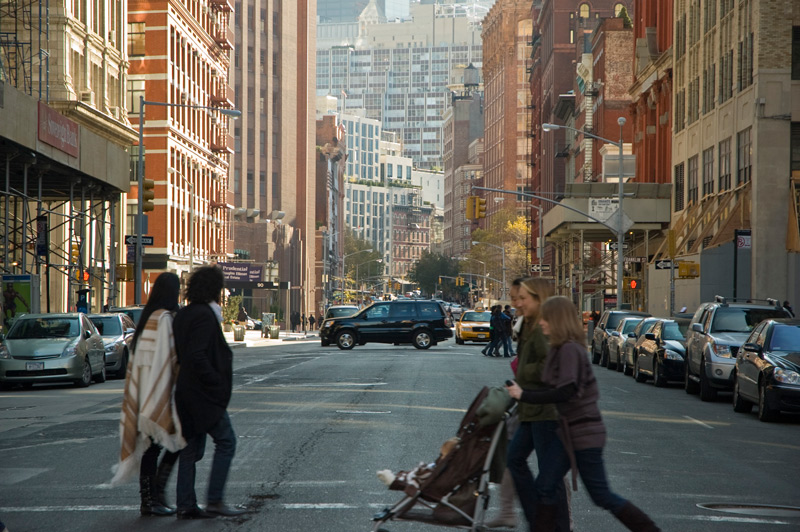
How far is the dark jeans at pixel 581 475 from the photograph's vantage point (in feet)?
22.9

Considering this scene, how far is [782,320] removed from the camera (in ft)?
60.2

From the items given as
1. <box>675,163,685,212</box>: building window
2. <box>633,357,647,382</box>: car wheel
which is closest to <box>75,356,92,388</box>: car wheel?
<box>633,357,647,382</box>: car wheel

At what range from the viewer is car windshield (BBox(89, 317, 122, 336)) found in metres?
27.7

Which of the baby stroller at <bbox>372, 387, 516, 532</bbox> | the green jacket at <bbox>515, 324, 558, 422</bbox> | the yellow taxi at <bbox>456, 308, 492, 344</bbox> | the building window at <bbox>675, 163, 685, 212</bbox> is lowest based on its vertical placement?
the yellow taxi at <bbox>456, 308, 492, 344</bbox>

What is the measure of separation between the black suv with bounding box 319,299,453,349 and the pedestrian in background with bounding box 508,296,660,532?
37.2 metres

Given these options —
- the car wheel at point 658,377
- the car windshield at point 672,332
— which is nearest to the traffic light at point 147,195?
the car windshield at point 672,332

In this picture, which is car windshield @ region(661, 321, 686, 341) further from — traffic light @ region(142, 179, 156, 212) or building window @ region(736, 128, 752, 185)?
building window @ region(736, 128, 752, 185)

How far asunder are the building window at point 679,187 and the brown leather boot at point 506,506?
49.3 m

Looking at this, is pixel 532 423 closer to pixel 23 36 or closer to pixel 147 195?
pixel 147 195

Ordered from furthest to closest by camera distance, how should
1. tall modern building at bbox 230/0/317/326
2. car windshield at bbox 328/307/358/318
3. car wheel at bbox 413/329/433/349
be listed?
tall modern building at bbox 230/0/317/326
car windshield at bbox 328/307/358/318
car wheel at bbox 413/329/433/349

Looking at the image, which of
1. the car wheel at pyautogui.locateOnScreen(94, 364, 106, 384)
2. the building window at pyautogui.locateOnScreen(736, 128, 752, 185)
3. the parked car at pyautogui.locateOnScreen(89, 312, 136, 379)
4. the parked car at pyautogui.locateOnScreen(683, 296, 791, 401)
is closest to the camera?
the parked car at pyautogui.locateOnScreen(683, 296, 791, 401)

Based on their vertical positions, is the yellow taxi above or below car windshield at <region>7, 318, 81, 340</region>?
below

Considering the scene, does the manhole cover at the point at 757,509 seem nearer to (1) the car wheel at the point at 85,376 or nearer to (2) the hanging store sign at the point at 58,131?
(1) the car wheel at the point at 85,376

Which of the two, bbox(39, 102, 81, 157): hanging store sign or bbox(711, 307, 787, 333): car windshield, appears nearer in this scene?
bbox(711, 307, 787, 333): car windshield
